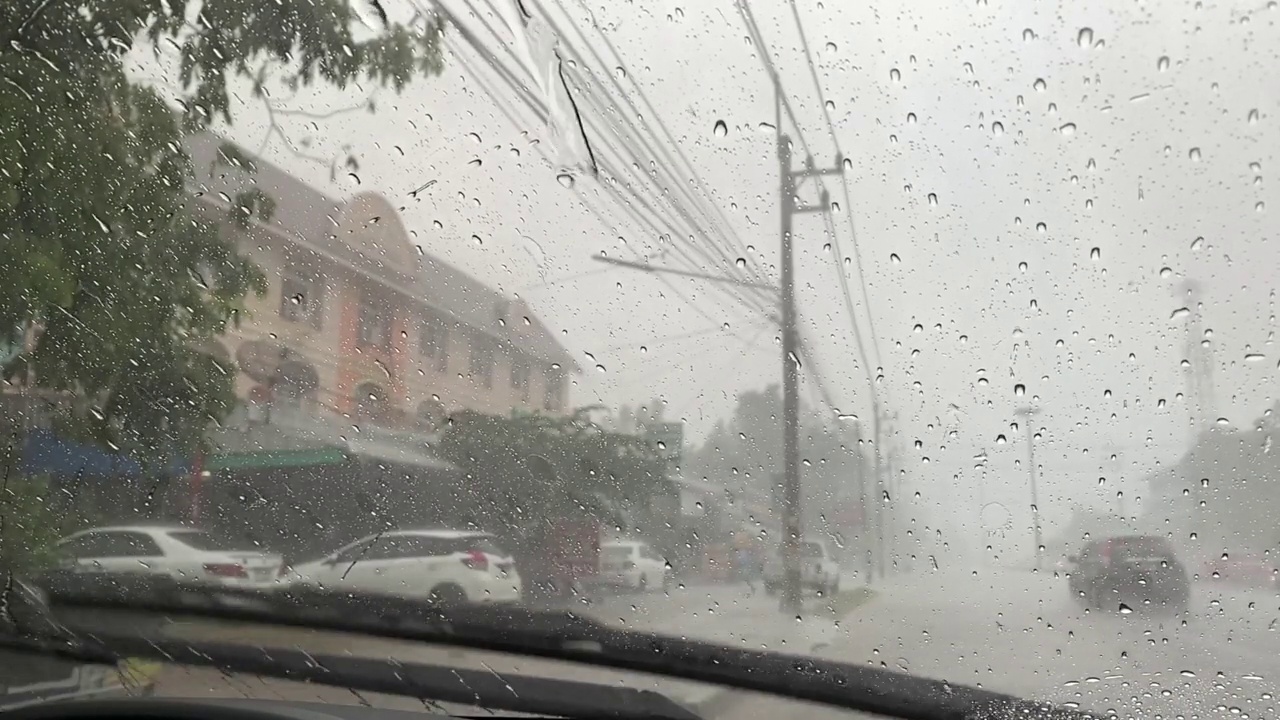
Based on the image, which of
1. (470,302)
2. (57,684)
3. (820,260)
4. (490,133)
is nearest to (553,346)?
(470,302)

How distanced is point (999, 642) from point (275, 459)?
11.0 ft

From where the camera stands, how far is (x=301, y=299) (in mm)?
4711

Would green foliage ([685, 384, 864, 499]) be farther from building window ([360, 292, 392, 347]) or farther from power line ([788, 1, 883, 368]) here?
building window ([360, 292, 392, 347])

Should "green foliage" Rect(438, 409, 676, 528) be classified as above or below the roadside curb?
above

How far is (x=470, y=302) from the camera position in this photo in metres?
4.40

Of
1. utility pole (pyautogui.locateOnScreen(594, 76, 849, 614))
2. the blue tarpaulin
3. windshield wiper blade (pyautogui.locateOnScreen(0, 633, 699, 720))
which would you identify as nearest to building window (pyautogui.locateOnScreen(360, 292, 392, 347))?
the blue tarpaulin

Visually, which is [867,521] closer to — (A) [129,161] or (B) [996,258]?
(B) [996,258]

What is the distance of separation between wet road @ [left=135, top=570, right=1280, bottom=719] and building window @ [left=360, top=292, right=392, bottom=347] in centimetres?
156

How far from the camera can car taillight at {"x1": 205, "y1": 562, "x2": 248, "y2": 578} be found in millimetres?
4340

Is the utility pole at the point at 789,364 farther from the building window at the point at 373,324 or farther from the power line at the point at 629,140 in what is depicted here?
the building window at the point at 373,324

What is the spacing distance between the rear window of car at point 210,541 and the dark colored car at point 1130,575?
139 inches

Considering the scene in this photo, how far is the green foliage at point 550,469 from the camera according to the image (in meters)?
3.99

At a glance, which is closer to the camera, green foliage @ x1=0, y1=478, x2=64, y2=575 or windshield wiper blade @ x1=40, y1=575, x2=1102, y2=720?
windshield wiper blade @ x1=40, y1=575, x2=1102, y2=720

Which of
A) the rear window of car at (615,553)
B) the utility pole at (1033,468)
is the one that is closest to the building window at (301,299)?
the rear window of car at (615,553)
